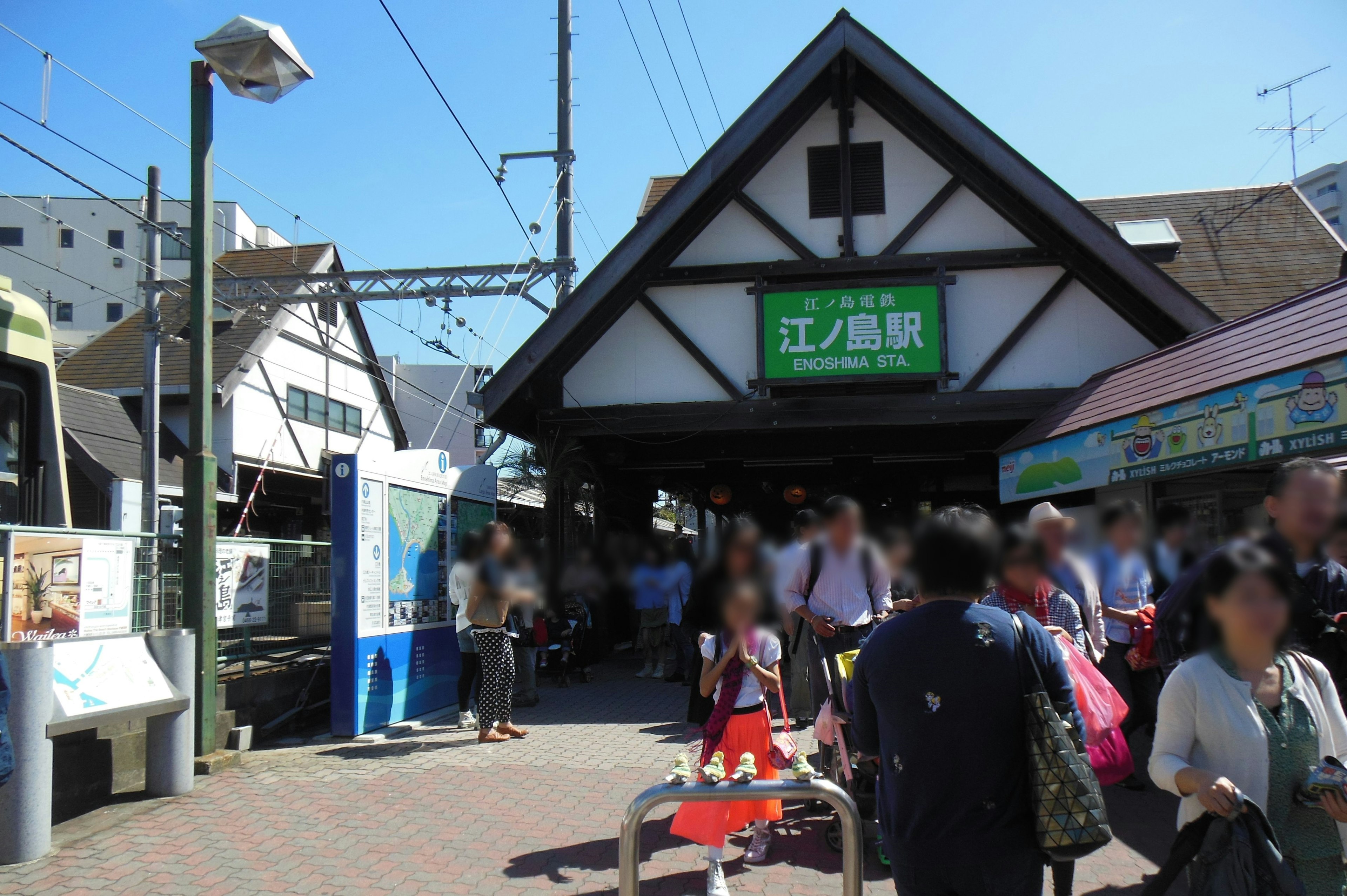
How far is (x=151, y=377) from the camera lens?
47.9ft

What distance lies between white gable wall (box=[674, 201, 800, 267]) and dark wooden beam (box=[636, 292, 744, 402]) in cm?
56

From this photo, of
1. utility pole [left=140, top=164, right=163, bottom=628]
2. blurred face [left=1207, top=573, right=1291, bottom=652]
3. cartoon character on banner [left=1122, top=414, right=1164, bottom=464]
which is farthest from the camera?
utility pole [left=140, top=164, right=163, bottom=628]

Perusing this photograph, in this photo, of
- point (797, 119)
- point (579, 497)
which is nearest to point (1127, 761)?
point (579, 497)

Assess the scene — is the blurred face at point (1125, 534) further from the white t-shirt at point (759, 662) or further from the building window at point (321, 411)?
the building window at point (321, 411)

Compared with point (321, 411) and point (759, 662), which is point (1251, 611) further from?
point (321, 411)

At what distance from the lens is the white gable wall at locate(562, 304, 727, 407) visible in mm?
9828

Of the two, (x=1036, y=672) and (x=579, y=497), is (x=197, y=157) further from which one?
(x=1036, y=672)

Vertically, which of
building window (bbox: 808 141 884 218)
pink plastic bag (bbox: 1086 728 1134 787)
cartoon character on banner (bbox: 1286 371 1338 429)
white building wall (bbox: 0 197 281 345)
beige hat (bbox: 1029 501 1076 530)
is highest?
white building wall (bbox: 0 197 281 345)

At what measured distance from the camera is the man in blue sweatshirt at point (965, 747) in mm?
2234

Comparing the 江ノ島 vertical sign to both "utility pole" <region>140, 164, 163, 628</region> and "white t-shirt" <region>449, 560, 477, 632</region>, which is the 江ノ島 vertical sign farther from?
"utility pole" <region>140, 164, 163, 628</region>

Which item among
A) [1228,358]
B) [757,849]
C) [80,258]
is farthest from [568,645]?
[80,258]

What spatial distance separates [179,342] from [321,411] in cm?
483

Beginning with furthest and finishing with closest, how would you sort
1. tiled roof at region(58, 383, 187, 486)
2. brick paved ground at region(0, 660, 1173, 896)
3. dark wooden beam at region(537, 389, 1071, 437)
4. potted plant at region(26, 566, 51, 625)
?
tiled roof at region(58, 383, 187, 486), dark wooden beam at region(537, 389, 1071, 437), potted plant at region(26, 566, 51, 625), brick paved ground at region(0, 660, 1173, 896)

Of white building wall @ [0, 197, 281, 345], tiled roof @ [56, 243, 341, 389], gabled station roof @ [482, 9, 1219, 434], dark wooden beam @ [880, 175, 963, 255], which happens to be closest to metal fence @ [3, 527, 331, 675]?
gabled station roof @ [482, 9, 1219, 434]
